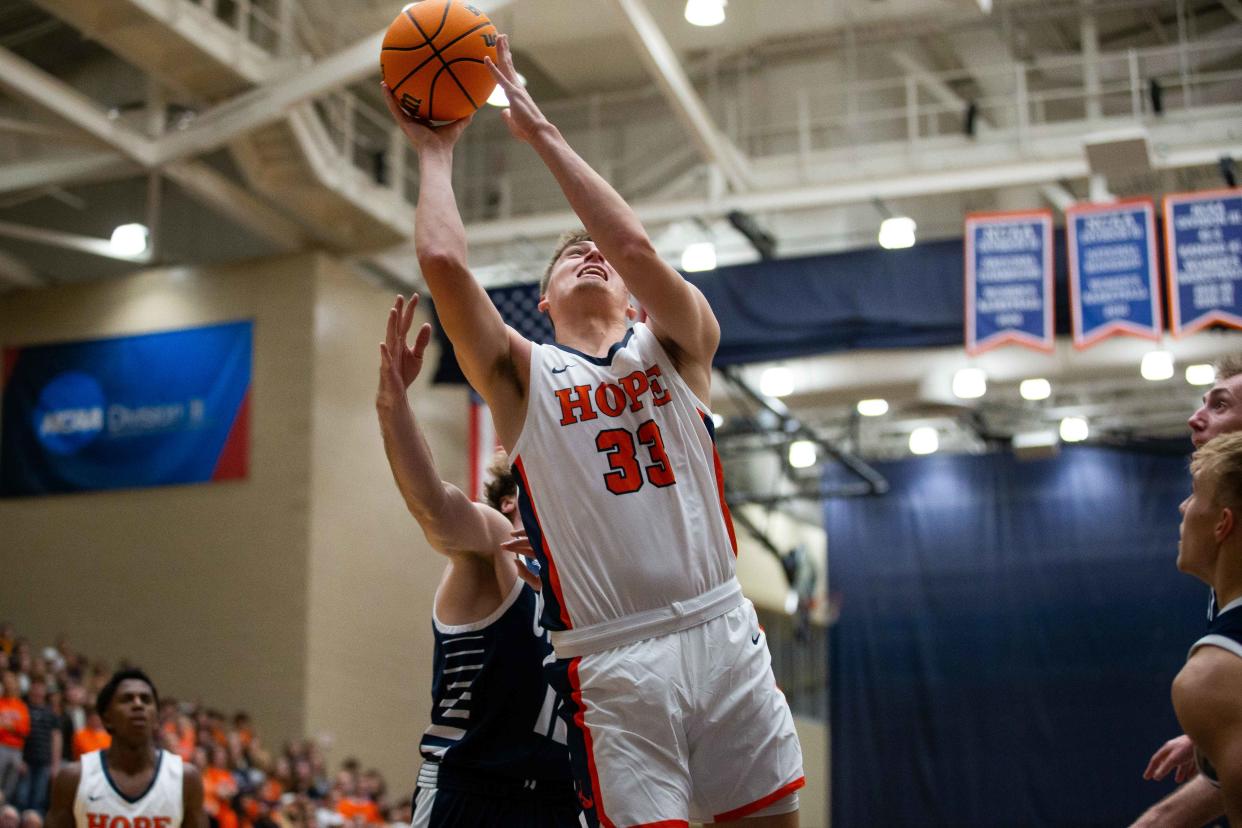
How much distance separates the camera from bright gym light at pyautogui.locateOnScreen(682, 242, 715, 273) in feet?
54.7

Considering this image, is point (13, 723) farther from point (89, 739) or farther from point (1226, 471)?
point (1226, 471)

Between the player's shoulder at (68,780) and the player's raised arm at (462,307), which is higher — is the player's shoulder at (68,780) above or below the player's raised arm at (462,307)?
below

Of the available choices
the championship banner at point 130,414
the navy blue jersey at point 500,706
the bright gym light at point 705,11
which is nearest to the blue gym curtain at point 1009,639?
the championship banner at point 130,414

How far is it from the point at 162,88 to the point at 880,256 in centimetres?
878

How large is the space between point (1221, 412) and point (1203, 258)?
1102 cm

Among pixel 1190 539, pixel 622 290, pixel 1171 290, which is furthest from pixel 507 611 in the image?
pixel 1171 290

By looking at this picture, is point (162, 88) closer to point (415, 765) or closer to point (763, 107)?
point (763, 107)

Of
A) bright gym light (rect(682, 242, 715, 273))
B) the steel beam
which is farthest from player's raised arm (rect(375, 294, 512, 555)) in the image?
bright gym light (rect(682, 242, 715, 273))

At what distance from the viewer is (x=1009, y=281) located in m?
15.4

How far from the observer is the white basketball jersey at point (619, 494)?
3.62m

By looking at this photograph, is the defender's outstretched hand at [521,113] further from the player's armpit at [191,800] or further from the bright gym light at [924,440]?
the bright gym light at [924,440]

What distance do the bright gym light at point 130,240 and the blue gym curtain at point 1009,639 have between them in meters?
11.4

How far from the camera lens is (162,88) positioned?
17188mm

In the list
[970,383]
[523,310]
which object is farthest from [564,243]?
[970,383]
